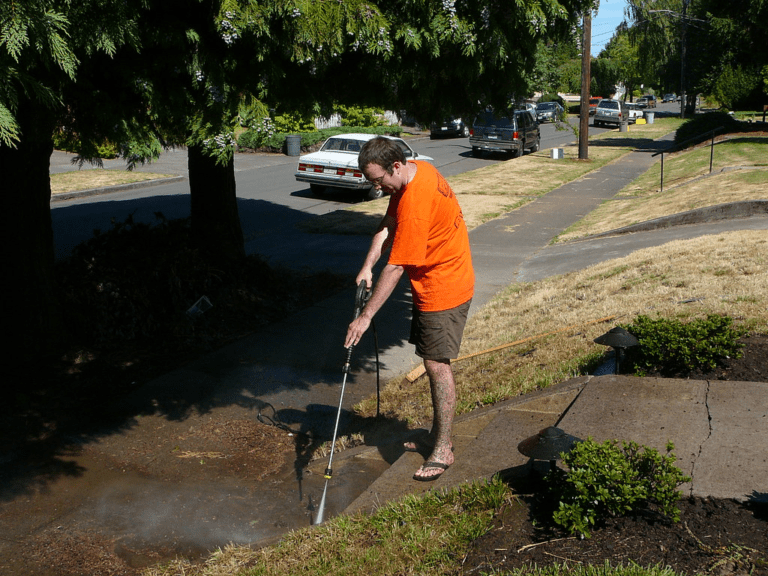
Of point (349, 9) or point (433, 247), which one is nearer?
point (433, 247)

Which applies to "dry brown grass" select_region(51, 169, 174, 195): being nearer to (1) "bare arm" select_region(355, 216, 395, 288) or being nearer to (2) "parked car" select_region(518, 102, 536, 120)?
(2) "parked car" select_region(518, 102, 536, 120)

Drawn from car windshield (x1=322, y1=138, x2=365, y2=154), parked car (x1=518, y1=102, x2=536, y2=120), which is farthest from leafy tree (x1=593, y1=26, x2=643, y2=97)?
car windshield (x1=322, y1=138, x2=365, y2=154)

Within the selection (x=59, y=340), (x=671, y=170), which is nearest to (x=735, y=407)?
(x=59, y=340)

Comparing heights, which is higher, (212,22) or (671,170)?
(212,22)

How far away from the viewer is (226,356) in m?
7.35

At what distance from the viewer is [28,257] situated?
20.9 ft

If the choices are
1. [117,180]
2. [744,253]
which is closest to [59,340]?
[744,253]

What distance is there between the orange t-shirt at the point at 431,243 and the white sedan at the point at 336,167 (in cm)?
1386

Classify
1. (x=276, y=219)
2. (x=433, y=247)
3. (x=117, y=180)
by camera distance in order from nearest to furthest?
1. (x=433, y=247)
2. (x=276, y=219)
3. (x=117, y=180)

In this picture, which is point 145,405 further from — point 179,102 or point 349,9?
point 349,9

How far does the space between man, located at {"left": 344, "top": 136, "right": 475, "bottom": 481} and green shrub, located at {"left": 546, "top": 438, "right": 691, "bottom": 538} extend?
1.09 metres

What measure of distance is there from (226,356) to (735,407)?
470cm

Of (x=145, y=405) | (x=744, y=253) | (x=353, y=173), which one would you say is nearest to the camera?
(x=145, y=405)

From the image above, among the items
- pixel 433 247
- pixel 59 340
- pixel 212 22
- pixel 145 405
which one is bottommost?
pixel 145 405
